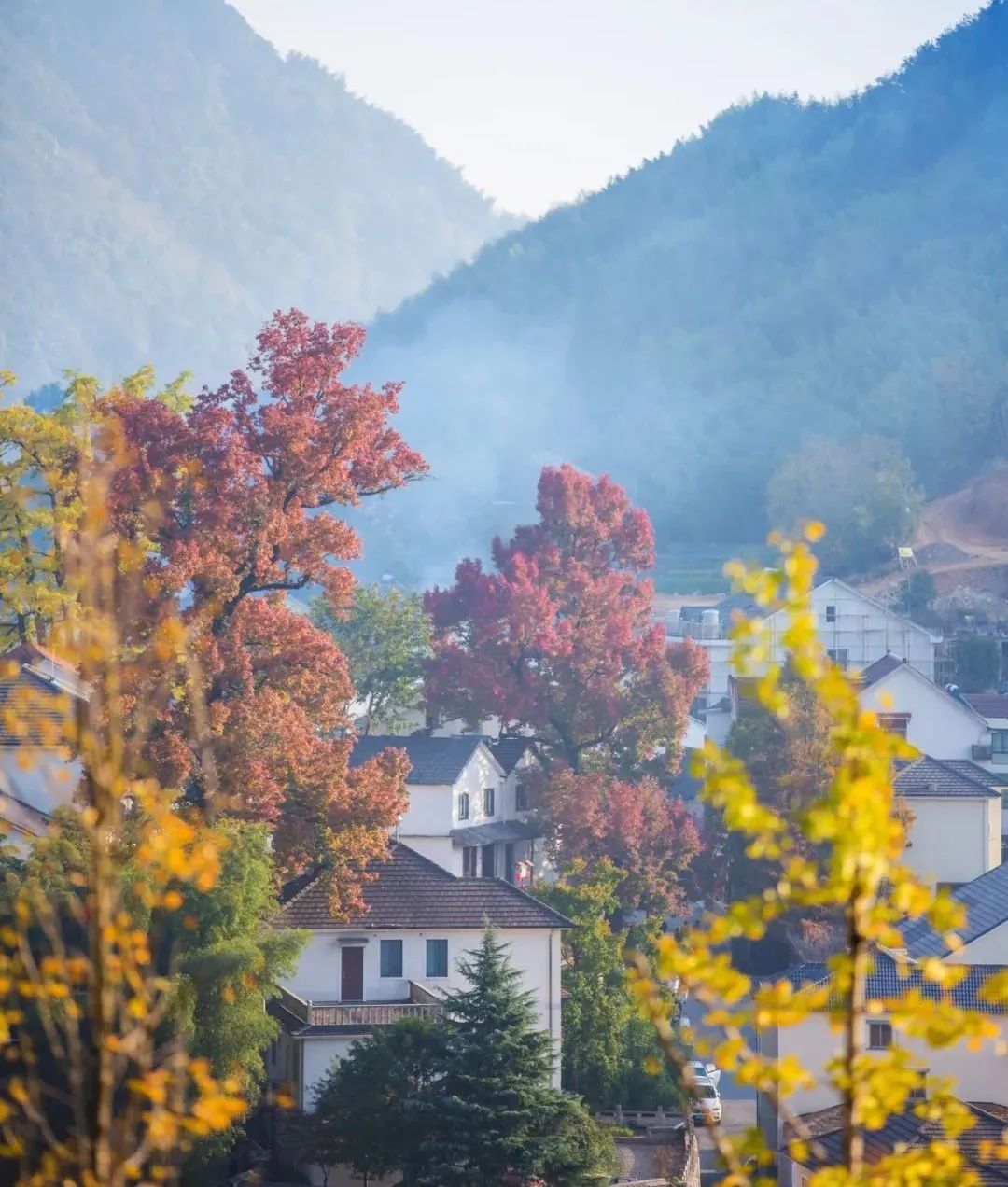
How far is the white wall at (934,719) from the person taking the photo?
168 ft

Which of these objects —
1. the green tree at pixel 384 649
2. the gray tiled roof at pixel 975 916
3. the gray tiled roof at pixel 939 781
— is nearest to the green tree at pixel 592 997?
the gray tiled roof at pixel 975 916

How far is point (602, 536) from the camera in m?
46.9

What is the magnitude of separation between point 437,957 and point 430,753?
36.5 feet

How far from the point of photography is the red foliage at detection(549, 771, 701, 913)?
40406 mm

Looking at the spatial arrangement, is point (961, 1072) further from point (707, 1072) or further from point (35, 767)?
point (35, 767)

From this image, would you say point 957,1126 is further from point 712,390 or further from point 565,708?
point 712,390

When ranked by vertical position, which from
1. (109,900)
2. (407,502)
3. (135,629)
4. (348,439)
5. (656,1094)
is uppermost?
(407,502)

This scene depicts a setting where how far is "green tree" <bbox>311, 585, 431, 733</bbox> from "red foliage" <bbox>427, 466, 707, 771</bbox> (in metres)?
12.3

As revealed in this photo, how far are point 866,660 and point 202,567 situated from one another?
42567 mm

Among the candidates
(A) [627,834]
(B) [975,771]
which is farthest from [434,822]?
(B) [975,771]

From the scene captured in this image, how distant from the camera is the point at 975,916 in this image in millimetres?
30672

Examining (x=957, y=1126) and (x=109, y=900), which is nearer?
(x=957, y=1126)

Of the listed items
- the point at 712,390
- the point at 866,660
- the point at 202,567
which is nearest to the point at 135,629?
the point at 202,567

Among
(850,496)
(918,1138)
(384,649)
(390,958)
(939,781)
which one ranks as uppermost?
(850,496)
